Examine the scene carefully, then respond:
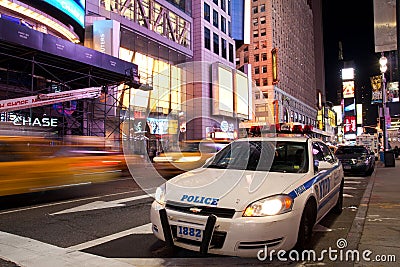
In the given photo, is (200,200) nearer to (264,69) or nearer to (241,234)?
(241,234)

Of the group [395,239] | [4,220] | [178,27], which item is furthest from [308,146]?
[178,27]

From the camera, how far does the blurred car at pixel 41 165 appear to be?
810cm

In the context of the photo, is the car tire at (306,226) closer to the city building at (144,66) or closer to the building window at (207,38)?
the city building at (144,66)

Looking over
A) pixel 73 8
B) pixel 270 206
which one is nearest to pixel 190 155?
pixel 270 206

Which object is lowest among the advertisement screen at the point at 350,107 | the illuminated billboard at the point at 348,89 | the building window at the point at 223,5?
the advertisement screen at the point at 350,107

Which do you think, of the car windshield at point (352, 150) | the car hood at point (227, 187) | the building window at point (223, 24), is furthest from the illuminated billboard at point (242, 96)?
the car hood at point (227, 187)

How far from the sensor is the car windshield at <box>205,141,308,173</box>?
5.36 meters

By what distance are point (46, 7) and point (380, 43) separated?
22.0m

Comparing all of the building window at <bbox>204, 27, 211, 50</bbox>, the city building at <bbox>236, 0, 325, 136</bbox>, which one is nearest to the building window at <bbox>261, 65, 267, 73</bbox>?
the city building at <bbox>236, 0, 325, 136</bbox>

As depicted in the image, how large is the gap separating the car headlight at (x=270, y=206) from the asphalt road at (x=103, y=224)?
750 millimetres

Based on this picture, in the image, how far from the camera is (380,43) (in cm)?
745

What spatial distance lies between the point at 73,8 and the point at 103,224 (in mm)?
22566

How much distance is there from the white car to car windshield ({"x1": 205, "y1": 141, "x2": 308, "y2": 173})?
17 millimetres

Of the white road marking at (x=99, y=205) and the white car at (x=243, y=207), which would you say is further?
the white road marking at (x=99, y=205)
